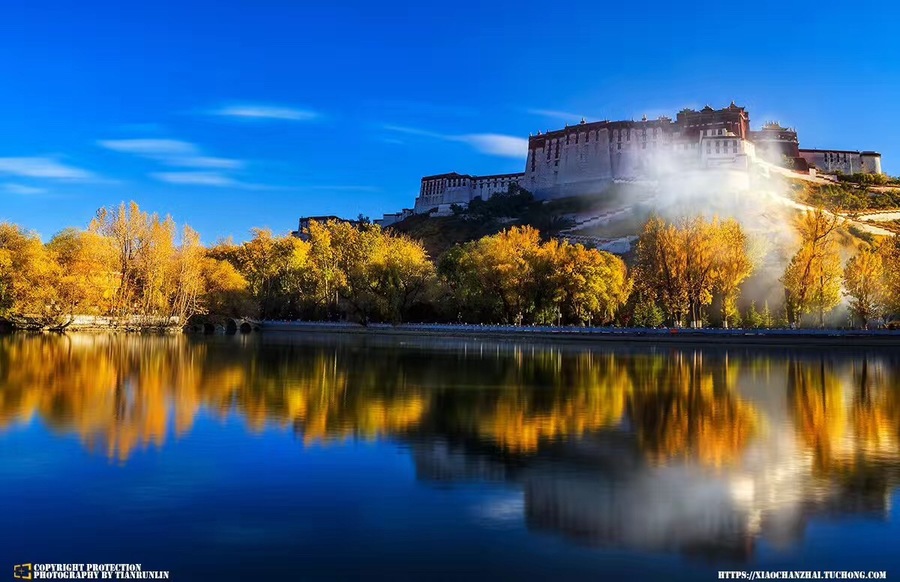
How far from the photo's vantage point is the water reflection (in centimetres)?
1123

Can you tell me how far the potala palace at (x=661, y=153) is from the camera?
338ft

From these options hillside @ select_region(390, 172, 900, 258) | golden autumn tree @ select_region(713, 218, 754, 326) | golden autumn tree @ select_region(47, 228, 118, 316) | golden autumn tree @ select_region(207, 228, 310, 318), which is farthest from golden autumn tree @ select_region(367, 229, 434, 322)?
hillside @ select_region(390, 172, 900, 258)

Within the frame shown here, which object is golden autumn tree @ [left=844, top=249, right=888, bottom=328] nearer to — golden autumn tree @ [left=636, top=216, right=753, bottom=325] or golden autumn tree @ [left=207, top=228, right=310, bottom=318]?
golden autumn tree @ [left=636, top=216, right=753, bottom=325]

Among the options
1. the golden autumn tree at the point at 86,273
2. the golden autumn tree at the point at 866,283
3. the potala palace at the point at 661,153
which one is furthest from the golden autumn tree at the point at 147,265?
the potala palace at the point at 661,153

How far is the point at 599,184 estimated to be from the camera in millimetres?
120875

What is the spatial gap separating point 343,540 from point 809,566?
5.66 metres

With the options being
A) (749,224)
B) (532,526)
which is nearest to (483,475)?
(532,526)

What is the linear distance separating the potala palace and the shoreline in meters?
50.5

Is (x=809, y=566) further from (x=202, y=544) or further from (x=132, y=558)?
(x=132, y=558)

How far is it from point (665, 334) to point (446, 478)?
148 ft

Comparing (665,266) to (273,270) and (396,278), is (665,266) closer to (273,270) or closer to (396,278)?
(396,278)

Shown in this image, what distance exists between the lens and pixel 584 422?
18812mm

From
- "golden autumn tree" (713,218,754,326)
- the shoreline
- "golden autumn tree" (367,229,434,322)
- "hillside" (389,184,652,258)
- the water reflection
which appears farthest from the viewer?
"hillside" (389,184,652,258)

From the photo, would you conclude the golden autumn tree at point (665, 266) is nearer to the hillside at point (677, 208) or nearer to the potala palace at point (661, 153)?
the hillside at point (677, 208)
